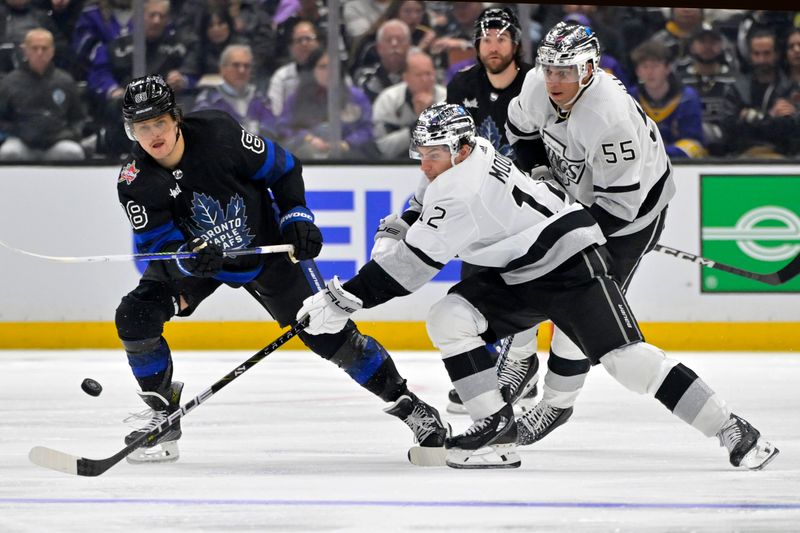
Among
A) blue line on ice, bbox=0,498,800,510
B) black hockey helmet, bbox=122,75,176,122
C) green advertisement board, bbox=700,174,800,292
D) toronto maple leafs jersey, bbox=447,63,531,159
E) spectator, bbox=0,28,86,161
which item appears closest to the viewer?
blue line on ice, bbox=0,498,800,510

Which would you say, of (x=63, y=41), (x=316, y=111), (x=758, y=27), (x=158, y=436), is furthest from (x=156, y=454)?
(x=758, y=27)

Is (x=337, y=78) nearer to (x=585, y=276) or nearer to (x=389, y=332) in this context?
(x=389, y=332)

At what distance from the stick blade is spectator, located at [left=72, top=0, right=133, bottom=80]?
3.36 m

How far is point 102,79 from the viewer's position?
6.29 metres

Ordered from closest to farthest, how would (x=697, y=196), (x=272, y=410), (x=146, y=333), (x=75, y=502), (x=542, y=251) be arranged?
(x=75, y=502), (x=542, y=251), (x=146, y=333), (x=272, y=410), (x=697, y=196)

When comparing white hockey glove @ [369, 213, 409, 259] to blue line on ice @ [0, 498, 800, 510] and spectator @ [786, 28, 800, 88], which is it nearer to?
blue line on ice @ [0, 498, 800, 510]

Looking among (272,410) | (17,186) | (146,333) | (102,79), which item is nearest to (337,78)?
(102,79)

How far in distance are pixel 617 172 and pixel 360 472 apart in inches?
40.4

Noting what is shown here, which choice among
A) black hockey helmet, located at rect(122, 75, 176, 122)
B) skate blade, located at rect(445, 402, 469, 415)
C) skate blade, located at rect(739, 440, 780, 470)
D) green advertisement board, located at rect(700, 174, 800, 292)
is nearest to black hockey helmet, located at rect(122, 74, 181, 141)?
black hockey helmet, located at rect(122, 75, 176, 122)

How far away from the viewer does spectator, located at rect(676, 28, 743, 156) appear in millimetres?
6281

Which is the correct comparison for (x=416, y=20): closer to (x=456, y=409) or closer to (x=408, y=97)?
(x=408, y=97)

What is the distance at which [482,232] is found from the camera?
3291 mm

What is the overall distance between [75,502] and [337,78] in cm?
363

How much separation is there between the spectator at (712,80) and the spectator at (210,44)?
78.9 inches
